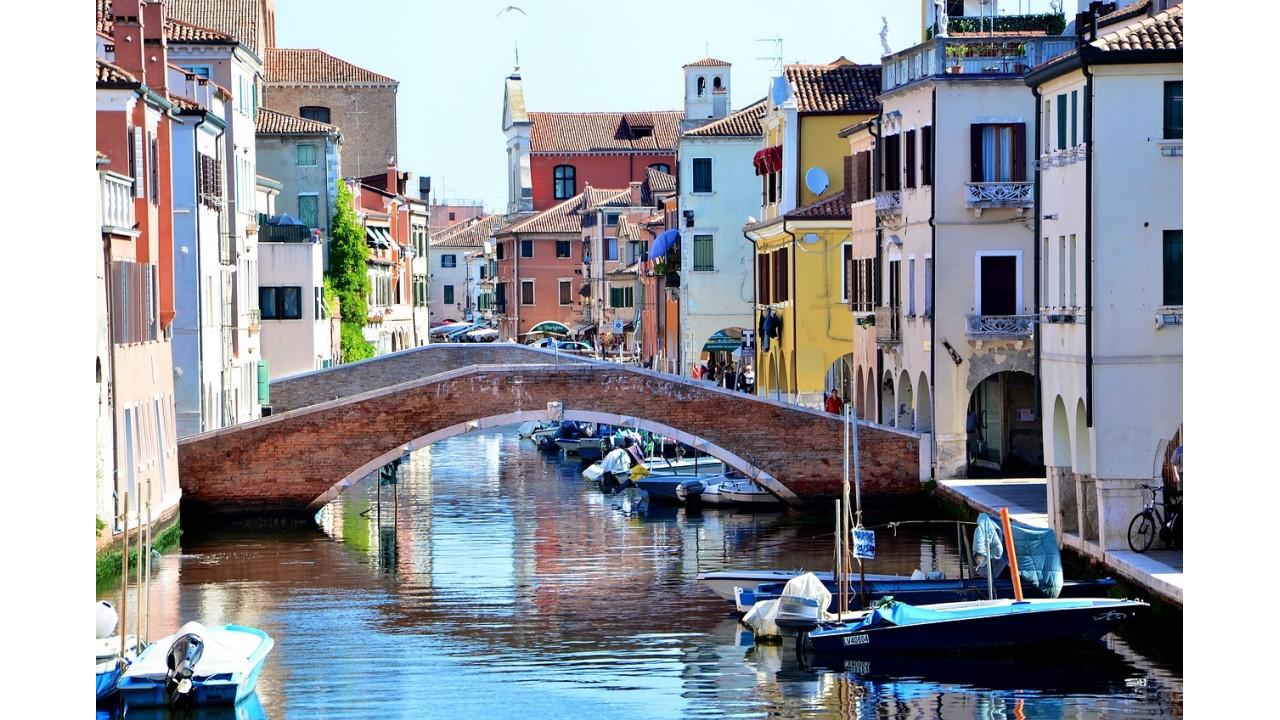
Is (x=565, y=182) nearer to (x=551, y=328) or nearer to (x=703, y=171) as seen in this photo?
(x=551, y=328)

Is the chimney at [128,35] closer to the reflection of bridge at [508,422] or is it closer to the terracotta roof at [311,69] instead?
the reflection of bridge at [508,422]

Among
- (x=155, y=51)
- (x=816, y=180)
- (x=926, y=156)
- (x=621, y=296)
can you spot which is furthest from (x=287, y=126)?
(x=926, y=156)

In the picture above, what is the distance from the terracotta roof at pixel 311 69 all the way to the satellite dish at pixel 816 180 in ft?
65.5

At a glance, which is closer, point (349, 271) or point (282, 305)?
point (282, 305)

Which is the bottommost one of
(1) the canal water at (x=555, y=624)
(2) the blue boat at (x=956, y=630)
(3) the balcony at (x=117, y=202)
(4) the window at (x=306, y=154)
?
(1) the canal water at (x=555, y=624)

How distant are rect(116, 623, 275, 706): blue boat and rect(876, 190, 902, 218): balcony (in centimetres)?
1505

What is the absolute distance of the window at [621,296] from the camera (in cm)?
5890

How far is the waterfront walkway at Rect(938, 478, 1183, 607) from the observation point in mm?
18453

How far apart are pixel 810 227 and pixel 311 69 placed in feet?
70.3

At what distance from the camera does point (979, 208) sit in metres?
27.7

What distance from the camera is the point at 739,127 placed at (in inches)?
1681

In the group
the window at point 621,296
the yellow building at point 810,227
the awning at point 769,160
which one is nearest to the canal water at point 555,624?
the yellow building at point 810,227

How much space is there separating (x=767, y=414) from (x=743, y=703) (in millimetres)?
12406
